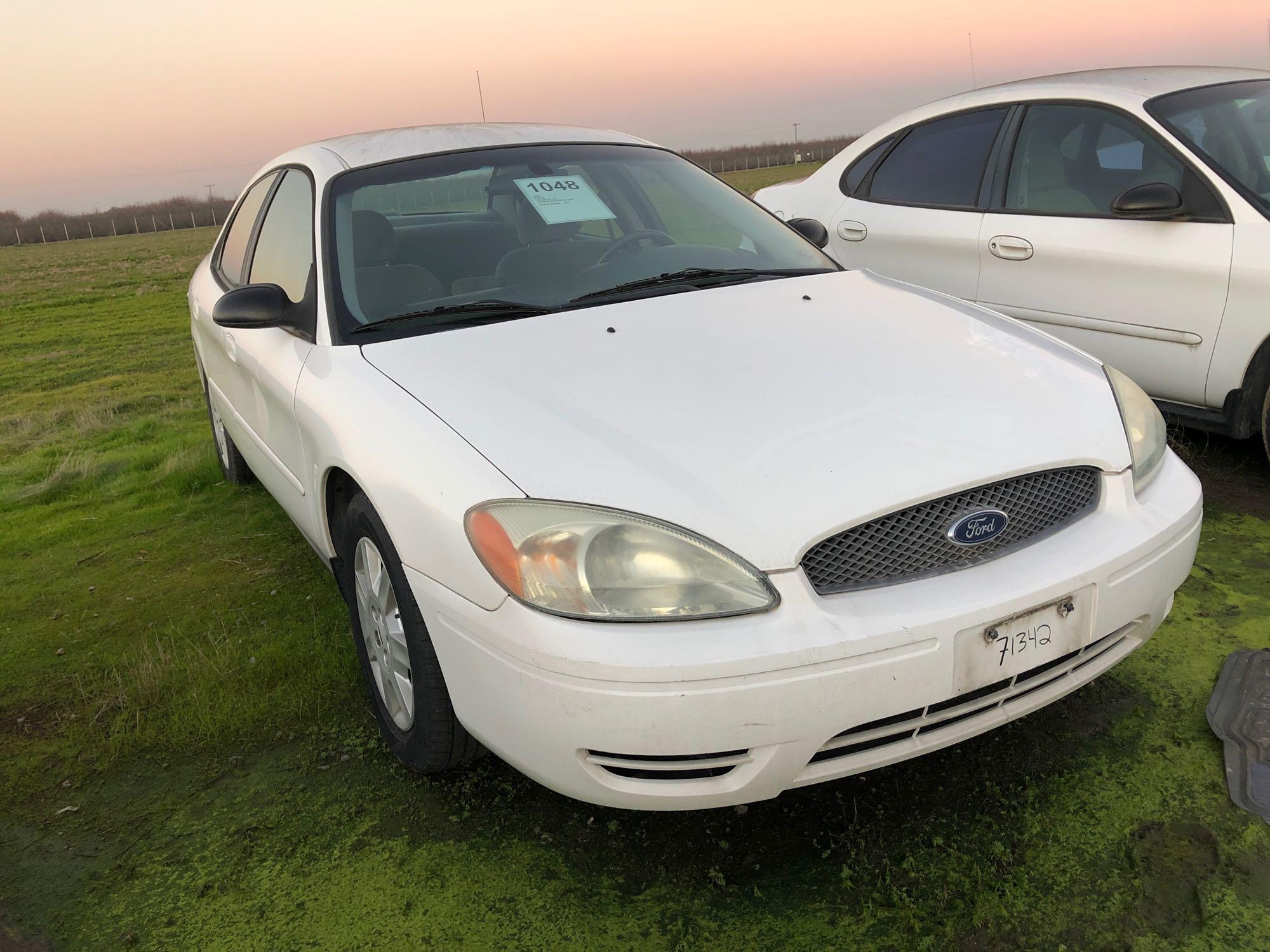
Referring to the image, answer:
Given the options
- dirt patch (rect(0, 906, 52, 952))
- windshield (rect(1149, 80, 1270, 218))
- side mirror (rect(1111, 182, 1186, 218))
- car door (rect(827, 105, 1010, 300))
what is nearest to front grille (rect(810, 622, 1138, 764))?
dirt patch (rect(0, 906, 52, 952))

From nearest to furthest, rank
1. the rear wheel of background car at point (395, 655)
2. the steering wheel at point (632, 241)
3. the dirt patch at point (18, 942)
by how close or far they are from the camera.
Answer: the dirt patch at point (18, 942) < the rear wheel of background car at point (395, 655) < the steering wheel at point (632, 241)

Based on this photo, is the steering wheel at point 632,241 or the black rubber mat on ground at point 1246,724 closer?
the black rubber mat on ground at point 1246,724

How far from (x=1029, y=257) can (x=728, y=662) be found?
3.31 metres

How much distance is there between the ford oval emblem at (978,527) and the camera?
200 cm

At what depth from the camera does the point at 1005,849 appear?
2.12 metres

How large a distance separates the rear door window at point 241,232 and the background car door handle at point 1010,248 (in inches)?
119

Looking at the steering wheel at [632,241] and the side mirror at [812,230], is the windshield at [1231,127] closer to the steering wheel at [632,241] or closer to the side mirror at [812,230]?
the side mirror at [812,230]

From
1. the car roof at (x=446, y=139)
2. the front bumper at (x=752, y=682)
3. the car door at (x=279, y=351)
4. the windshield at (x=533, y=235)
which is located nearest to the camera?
the front bumper at (x=752, y=682)

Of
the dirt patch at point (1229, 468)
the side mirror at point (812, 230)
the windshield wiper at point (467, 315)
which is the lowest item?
the dirt patch at point (1229, 468)

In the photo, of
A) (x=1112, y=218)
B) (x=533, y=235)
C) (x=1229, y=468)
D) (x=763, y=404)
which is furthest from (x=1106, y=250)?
(x=763, y=404)

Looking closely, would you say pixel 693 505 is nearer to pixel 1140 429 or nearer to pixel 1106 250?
Result: pixel 1140 429

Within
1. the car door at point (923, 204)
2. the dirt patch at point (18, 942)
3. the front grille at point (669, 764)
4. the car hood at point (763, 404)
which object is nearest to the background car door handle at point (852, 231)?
the car door at point (923, 204)

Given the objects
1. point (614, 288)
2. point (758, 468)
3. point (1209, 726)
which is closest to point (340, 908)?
point (758, 468)

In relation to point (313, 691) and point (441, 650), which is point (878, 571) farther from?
point (313, 691)
